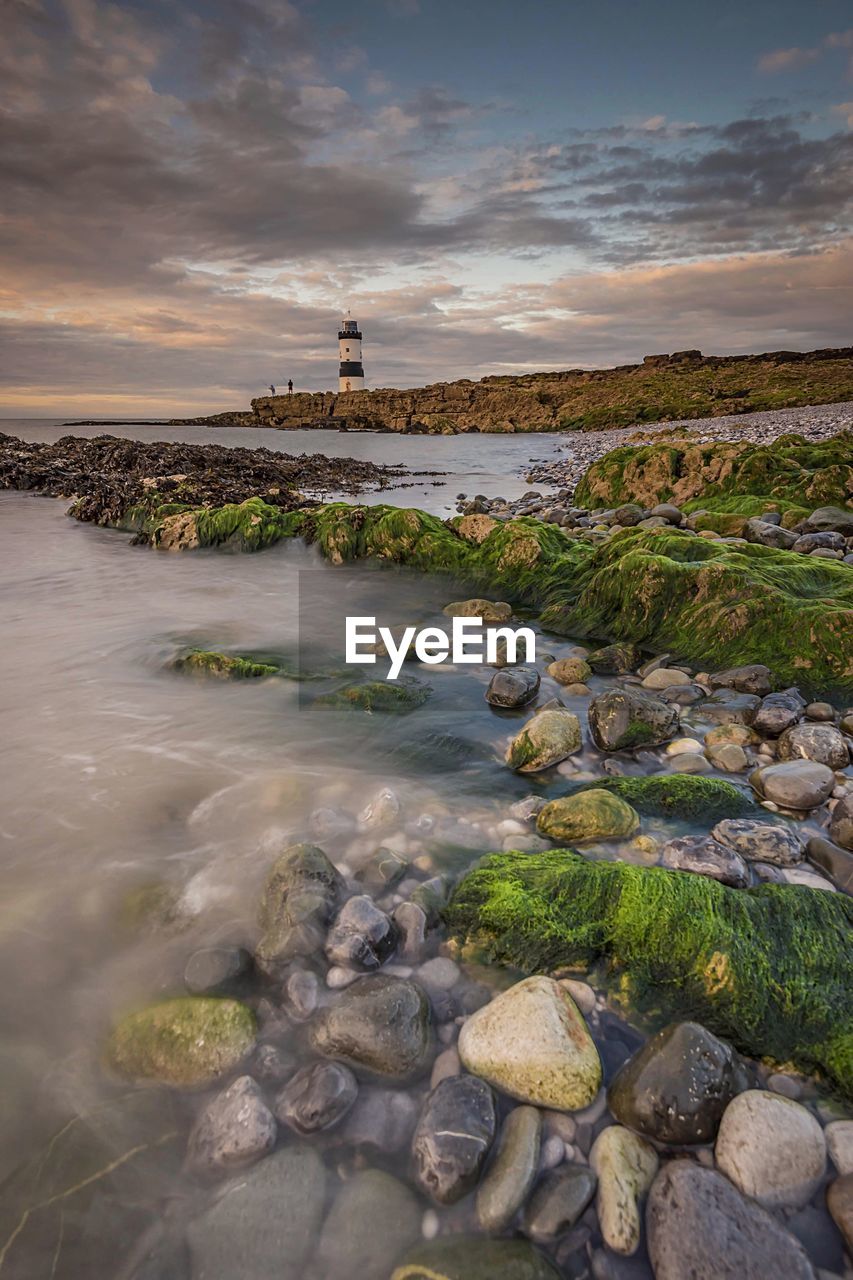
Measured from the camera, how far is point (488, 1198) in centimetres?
173

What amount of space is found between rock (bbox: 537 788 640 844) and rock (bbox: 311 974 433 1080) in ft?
3.85

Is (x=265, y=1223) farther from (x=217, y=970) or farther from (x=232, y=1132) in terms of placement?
(x=217, y=970)

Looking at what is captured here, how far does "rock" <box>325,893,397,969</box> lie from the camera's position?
97.0 inches

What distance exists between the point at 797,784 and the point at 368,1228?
273 centimetres

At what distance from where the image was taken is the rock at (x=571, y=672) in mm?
5105

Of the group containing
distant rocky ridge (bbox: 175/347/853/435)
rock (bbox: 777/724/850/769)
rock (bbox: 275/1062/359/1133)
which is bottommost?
rock (bbox: 275/1062/359/1133)

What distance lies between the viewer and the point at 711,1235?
1.55m

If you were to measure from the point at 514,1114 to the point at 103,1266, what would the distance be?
3.84ft

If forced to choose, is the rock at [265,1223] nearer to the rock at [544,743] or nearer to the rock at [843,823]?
the rock at [544,743]

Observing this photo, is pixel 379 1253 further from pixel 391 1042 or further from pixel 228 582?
pixel 228 582

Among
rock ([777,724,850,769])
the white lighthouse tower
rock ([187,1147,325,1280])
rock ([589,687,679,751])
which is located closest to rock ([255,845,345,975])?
rock ([187,1147,325,1280])

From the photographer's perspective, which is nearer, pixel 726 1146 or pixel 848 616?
pixel 726 1146

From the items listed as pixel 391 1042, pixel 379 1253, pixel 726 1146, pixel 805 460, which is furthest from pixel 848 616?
pixel 805 460

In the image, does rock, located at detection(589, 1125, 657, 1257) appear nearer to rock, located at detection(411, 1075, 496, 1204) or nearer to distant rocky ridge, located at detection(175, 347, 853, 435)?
rock, located at detection(411, 1075, 496, 1204)
